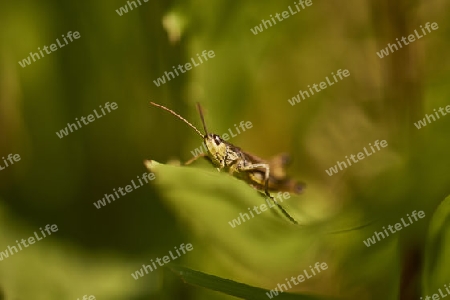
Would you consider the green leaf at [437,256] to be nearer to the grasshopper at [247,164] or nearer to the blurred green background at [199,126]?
the blurred green background at [199,126]

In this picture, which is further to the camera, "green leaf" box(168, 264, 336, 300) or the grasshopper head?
the grasshopper head

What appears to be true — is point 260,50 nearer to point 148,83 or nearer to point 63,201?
point 148,83

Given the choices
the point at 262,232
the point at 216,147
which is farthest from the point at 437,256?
the point at 216,147

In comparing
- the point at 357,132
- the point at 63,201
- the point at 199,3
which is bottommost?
the point at 357,132

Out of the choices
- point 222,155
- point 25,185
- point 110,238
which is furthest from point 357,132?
point 25,185

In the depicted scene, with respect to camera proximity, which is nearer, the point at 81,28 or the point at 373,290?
the point at 373,290

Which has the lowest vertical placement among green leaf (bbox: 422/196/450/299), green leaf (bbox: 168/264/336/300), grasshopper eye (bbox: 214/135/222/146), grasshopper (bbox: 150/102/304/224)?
green leaf (bbox: 422/196/450/299)

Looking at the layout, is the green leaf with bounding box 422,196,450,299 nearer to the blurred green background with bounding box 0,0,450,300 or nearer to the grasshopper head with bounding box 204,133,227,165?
the blurred green background with bounding box 0,0,450,300

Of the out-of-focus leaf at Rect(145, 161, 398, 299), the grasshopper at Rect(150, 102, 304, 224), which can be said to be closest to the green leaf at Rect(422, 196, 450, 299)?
the out-of-focus leaf at Rect(145, 161, 398, 299)
